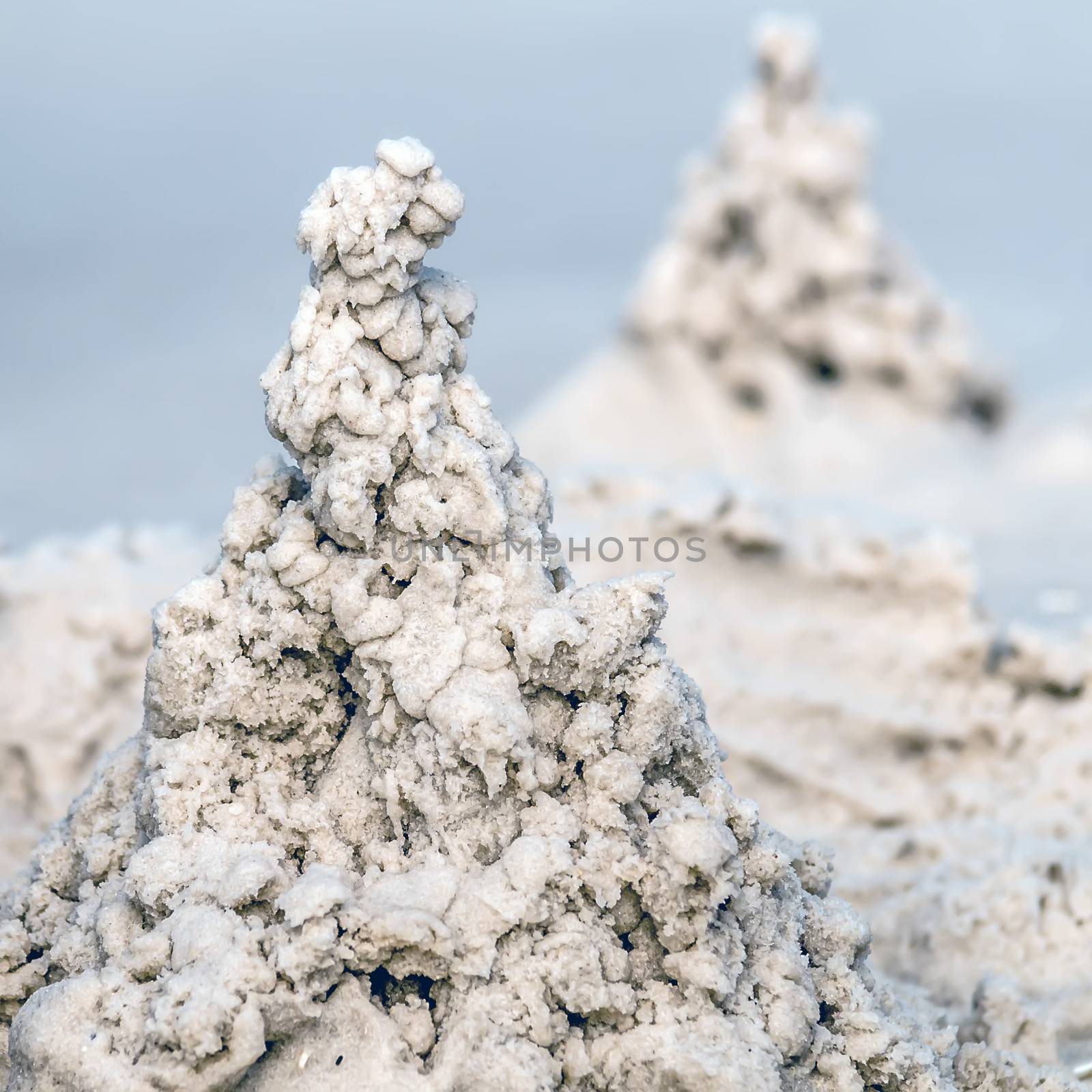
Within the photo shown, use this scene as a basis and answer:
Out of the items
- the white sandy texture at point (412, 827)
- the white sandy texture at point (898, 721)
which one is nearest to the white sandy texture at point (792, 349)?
the white sandy texture at point (898, 721)

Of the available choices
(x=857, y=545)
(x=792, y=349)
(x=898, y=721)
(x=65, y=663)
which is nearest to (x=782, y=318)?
(x=792, y=349)

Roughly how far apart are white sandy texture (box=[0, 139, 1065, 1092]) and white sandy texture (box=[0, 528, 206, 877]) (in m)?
2.07

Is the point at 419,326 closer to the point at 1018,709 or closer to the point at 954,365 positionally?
the point at 1018,709

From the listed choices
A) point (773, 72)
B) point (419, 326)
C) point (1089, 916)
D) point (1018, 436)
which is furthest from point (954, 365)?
point (419, 326)

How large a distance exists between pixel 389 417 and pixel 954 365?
27.3 feet

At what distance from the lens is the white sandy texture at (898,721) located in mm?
3582

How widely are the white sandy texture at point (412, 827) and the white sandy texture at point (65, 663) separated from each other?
2070mm

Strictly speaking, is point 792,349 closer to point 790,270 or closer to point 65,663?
point 790,270

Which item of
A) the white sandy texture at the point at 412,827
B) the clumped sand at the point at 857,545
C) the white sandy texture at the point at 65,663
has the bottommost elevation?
the white sandy texture at the point at 412,827

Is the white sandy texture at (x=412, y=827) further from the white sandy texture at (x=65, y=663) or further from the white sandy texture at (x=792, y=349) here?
the white sandy texture at (x=792, y=349)

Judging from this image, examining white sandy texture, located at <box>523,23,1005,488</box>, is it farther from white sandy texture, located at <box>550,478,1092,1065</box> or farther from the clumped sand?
white sandy texture, located at <box>550,478,1092,1065</box>

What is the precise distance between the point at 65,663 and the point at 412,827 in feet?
9.61

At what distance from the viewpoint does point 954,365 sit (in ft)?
33.2

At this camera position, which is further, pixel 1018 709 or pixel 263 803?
pixel 1018 709
